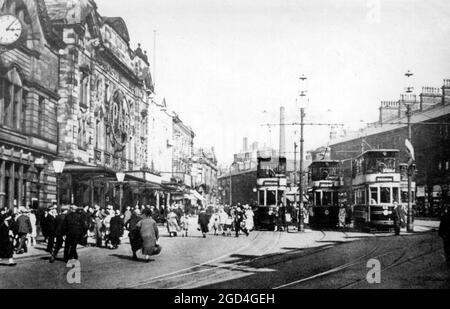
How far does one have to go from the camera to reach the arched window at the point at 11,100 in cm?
2211

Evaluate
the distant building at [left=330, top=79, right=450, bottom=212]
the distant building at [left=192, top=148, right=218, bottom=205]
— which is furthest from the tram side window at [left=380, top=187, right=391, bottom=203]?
the distant building at [left=192, top=148, right=218, bottom=205]

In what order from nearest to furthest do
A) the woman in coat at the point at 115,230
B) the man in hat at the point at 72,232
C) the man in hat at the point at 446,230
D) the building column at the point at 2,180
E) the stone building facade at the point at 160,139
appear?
the man in hat at the point at 446,230 < the man in hat at the point at 72,232 < the woman in coat at the point at 115,230 < the building column at the point at 2,180 < the stone building facade at the point at 160,139

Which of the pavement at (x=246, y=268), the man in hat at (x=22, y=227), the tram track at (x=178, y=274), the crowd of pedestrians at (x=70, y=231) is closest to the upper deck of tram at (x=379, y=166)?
the pavement at (x=246, y=268)

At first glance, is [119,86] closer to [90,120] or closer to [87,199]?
[90,120]

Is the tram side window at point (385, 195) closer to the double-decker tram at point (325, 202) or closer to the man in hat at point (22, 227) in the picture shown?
the double-decker tram at point (325, 202)

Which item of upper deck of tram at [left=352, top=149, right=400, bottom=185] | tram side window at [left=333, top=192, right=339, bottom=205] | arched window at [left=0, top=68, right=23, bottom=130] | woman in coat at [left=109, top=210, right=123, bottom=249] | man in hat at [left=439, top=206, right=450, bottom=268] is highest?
arched window at [left=0, top=68, right=23, bottom=130]

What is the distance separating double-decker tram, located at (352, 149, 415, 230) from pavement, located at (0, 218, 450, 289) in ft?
20.2

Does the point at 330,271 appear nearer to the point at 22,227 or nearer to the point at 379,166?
the point at 22,227

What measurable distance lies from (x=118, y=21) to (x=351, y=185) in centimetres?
1860

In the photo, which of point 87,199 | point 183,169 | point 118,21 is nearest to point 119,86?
point 118,21

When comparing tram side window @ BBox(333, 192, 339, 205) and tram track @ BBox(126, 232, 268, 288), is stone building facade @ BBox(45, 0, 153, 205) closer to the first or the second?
tram side window @ BBox(333, 192, 339, 205)

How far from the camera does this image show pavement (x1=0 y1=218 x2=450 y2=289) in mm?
12141

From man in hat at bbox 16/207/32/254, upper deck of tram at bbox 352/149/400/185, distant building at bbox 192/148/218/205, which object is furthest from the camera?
distant building at bbox 192/148/218/205

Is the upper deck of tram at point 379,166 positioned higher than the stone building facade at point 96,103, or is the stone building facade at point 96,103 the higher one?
the stone building facade at point 96,103
